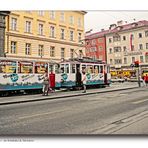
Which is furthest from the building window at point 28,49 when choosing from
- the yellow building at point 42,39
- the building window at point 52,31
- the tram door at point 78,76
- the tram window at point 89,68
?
the tram window at point 89,68

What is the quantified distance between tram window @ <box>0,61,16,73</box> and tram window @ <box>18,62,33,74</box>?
1.29ft

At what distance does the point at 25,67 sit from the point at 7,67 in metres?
1.23

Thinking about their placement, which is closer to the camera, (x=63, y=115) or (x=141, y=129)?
(x=141, y=129)

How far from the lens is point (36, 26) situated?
41.5 ft

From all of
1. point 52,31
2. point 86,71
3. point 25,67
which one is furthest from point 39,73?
point 86,71

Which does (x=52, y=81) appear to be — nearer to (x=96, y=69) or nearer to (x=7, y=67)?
(x=7, y=67)

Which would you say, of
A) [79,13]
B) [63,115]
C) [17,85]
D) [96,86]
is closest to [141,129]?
[63,115]

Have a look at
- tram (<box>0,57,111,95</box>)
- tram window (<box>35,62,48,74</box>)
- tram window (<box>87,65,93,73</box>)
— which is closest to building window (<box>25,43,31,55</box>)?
tram (<box>0,57,111,95</box>)

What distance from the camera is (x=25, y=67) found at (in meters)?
15.4

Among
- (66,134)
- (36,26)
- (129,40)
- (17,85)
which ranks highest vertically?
(36,26)

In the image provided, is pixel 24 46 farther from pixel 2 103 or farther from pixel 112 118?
pixel 112 118

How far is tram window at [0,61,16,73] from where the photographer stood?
14.2 metres
